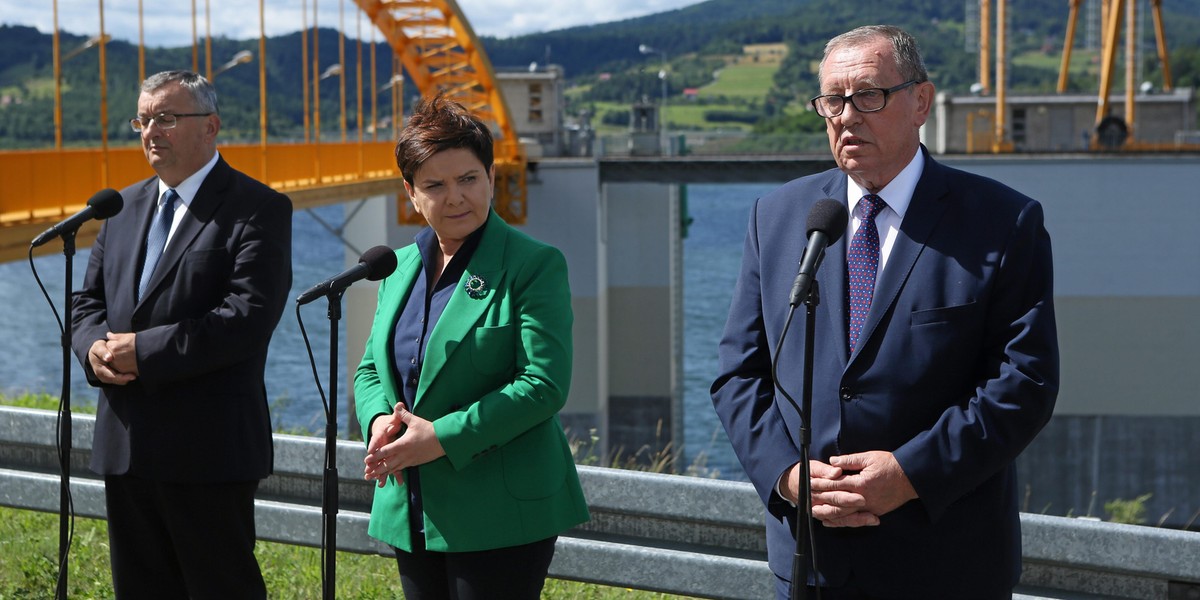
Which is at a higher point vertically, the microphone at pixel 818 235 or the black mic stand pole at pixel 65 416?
the microphone at pixel 818 235

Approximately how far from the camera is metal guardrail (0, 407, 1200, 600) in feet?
11.6

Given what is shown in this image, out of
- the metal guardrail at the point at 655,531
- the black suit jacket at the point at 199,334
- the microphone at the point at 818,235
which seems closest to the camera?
the microphone at the point at 818,235

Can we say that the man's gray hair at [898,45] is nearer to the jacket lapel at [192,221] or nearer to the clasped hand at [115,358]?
the jacket lapel at [192,221]

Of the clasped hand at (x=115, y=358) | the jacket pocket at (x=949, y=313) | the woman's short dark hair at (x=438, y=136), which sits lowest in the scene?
the clasped hand at (x=115, y=358)

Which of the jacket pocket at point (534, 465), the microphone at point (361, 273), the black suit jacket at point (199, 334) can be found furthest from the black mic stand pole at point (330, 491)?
the black suit jacket at point (199, 334)

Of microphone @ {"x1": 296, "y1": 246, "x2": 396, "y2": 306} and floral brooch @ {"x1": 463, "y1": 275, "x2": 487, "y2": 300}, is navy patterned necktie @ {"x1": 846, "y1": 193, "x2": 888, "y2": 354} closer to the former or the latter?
floral brooch @ {"x1": 463, "y1": 275, "x2": 487, "y2": 300}

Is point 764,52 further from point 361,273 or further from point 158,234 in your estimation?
point 361,273

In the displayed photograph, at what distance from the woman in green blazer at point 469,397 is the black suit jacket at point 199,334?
647mm

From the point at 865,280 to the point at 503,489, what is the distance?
0.97 metres

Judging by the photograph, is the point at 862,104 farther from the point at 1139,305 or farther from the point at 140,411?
the point at 1139,305

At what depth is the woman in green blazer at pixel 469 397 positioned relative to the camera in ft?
10.4

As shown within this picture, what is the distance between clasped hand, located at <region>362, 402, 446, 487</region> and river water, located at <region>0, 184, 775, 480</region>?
426 inches

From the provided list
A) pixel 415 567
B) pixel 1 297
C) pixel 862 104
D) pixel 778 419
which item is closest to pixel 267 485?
pixel 415 567

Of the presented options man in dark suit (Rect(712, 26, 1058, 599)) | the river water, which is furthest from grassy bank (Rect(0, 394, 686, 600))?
the river water
